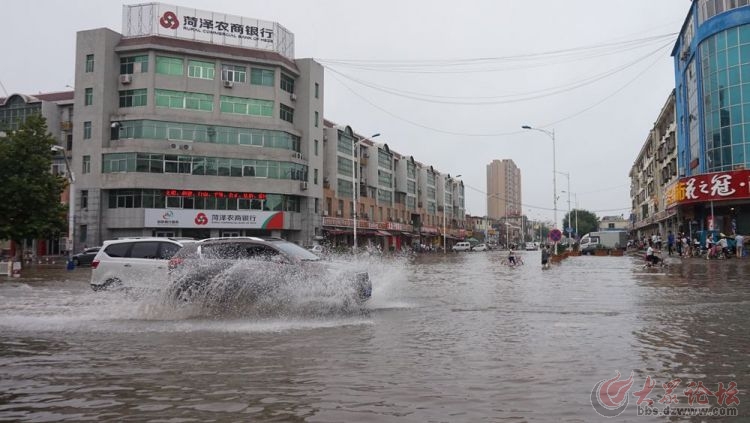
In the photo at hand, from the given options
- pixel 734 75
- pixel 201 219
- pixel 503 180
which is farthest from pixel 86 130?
pixel 503 180

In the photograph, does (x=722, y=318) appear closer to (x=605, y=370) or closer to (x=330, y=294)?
(x=605, y=370)

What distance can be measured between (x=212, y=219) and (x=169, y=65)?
14.5 meters

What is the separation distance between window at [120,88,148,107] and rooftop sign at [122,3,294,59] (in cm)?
547

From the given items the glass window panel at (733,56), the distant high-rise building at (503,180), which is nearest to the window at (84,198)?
the glass window panel at (733,56)

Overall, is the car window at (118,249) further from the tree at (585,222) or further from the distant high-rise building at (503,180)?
the distant high-rise building at (503,180)

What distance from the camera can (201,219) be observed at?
50.3m

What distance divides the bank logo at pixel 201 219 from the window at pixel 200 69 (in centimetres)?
1287

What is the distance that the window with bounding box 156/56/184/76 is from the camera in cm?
5025

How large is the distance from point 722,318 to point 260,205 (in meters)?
46.3

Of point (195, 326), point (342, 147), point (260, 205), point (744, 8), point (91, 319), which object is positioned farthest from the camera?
point (342, 147)

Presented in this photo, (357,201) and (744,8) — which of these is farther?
(357,201)

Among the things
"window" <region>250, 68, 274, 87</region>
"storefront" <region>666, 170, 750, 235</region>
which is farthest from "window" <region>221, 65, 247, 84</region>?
"storefront" <region>666, 170, 750, 235</region>

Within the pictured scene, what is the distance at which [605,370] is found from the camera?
663 centimetres

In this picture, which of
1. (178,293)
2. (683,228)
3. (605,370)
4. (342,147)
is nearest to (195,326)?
(178,293)
